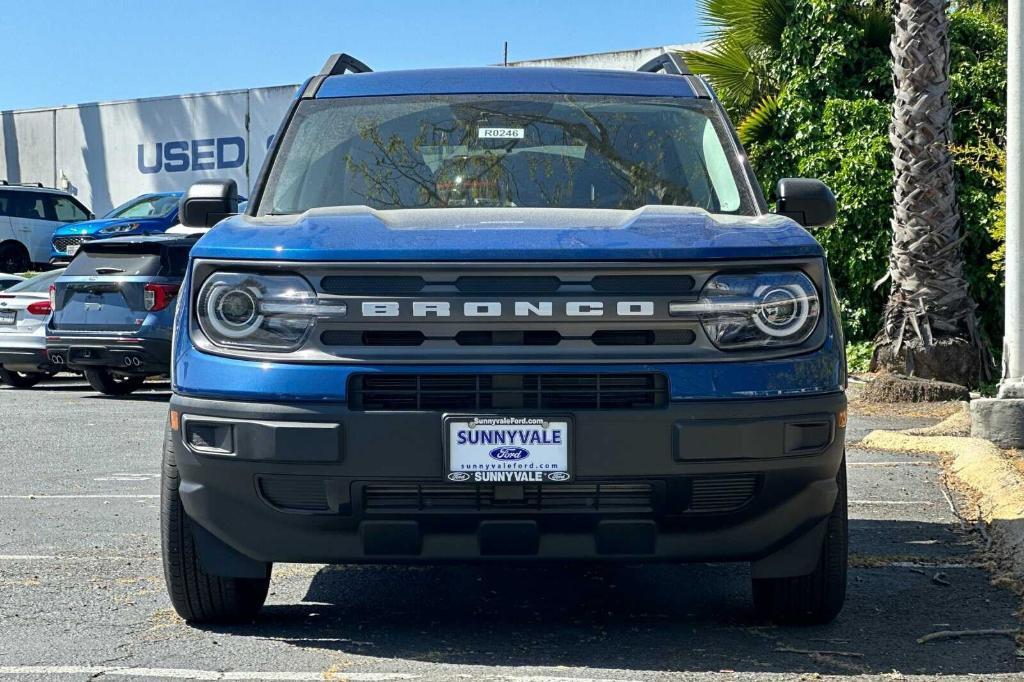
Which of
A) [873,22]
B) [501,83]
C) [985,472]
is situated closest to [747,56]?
[873,22]

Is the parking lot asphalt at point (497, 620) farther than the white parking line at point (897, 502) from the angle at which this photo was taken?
No

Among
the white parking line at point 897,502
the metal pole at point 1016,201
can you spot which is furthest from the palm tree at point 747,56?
the white parking line at point 897,502

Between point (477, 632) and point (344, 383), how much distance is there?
1.06 m

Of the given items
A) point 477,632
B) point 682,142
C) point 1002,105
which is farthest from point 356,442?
point 1002,105

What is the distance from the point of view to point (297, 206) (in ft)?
18.2

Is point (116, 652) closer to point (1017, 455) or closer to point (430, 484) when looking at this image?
point (430, 484)

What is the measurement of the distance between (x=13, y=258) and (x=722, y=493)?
26.8 metres

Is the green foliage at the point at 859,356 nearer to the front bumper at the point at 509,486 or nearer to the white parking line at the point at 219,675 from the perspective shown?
the front bumper at the point at 509,486

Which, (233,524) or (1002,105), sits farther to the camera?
(1002,105)

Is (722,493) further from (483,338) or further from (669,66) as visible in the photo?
(669,66)

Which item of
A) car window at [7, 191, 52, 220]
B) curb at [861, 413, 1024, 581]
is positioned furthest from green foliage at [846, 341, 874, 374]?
car window at [7, 191, 52, 220]

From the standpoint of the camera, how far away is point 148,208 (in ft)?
87.9

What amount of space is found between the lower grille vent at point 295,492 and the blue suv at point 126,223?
20.7m

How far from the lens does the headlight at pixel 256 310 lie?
14.9 ft
